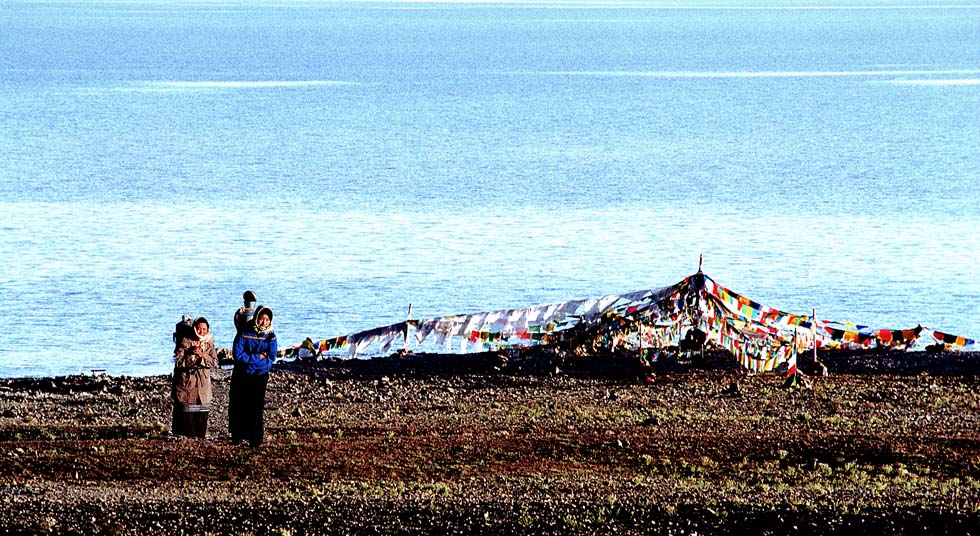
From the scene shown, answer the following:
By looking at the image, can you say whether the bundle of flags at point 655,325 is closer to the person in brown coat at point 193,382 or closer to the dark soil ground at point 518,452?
the dark soil ground at point 518,452

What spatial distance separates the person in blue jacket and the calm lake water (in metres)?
16.9

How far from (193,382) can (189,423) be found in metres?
0.51

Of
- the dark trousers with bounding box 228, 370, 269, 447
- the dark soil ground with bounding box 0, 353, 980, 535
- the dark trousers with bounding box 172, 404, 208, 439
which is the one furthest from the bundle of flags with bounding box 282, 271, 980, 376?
the dark trousers with bounding box 228, 370, 269, 447

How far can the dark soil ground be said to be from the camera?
14039 mm

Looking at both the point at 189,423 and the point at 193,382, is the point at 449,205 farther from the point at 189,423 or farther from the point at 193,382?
the point at 193,382

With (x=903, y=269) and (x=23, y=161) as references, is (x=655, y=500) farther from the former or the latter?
(x=23, y=161)

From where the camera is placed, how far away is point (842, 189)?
75.0 metres

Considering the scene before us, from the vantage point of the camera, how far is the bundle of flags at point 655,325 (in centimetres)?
2520

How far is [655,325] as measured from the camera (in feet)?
84.5

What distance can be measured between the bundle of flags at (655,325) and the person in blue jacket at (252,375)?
8.48 metres

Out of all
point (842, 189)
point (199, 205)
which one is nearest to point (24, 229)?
point (199, 205)

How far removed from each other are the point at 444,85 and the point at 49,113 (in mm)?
43559

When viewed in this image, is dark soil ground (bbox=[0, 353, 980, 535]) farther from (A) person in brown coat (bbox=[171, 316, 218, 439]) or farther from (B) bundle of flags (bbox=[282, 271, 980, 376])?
(B) bundle of flags (bbox=[282, 271, 980, 376])

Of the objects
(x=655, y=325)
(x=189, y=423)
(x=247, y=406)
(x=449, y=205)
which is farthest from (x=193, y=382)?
(x=449, y=205)
